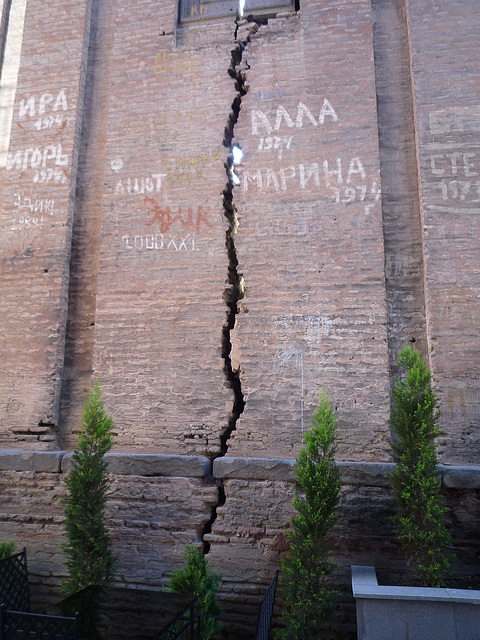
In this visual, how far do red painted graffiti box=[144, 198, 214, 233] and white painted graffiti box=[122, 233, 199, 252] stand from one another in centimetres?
12

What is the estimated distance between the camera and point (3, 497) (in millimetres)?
6129

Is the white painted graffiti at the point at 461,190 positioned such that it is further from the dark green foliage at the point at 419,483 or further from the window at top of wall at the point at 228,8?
the window at top of wall at the point at 228,8

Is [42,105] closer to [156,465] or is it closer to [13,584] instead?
[156,465]

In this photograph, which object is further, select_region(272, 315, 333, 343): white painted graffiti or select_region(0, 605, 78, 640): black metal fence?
select_region(272, 315, 333, 343): white painted graffiti

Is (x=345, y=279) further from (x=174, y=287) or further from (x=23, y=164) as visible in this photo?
(x=23, y=164)

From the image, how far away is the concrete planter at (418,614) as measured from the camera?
3.95m

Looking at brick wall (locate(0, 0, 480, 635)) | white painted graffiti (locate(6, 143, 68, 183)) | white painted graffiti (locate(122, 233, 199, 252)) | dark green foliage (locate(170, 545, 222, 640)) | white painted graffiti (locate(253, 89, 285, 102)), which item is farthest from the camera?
white painted graffiti (locate(6, 143, 68, 183))

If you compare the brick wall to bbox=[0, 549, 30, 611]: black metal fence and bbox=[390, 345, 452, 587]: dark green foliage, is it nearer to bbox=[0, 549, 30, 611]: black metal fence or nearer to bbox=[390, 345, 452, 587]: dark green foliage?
bbox=[390, 345, 452, 587]: dark green foliage

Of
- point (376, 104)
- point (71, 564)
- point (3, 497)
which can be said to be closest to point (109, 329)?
point (3, 497)

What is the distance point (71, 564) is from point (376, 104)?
6401 mm

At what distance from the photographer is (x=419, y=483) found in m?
4.59

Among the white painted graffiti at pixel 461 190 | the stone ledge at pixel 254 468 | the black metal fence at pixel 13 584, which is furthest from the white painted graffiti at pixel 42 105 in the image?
the black metal fence at pixel 13 584

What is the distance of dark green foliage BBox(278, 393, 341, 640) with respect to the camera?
14.5ft

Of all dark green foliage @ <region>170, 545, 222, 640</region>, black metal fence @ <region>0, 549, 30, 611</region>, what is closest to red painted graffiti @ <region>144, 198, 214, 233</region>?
dark green foliage @ <region>170, 545, 222, 640</region>
